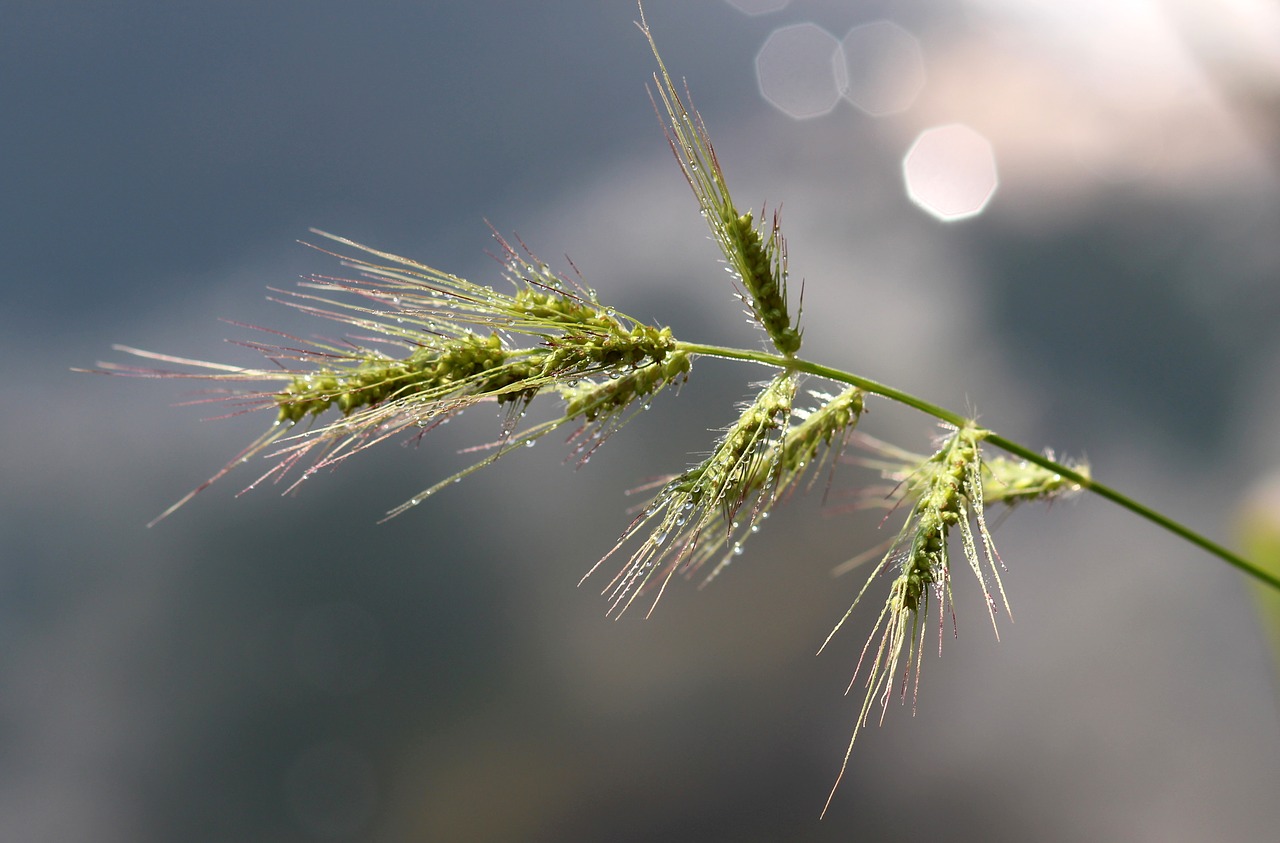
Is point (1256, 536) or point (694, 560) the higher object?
point (1256, 536)

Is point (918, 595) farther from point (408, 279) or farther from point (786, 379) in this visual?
point (408, 279)

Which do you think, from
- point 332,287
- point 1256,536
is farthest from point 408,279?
point 1256,536

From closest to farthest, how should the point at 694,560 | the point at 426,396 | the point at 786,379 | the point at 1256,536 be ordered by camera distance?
the point at 426,396
the point at 786,379
the point at 694,560
the point at 1256,536

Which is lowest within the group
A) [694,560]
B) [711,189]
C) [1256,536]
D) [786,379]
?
[694,560]

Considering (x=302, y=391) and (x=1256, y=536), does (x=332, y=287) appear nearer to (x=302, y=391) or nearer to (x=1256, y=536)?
(x=302, y=391)

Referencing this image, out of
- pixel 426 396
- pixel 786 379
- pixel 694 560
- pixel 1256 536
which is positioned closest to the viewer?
pixel 426 396

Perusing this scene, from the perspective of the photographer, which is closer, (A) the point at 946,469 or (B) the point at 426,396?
(B) the point at 426,396

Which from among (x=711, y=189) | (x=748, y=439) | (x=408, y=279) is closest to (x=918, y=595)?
(x=748, y=439)
